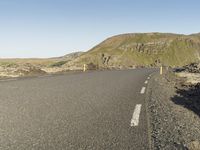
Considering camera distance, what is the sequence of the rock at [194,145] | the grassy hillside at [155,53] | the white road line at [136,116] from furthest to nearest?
the grassy hillside at [155,53], the white road line at [136,116], the rock at [194,145]

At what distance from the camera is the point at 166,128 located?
254 inches

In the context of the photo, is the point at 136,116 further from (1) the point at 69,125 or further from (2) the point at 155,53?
(2) the point at 155,53

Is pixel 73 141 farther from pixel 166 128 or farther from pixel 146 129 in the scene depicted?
pixel 166 128

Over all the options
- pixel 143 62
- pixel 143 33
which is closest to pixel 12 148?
pixel 143 62

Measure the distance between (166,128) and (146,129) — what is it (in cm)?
41

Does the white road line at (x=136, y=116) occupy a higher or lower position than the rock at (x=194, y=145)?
lower

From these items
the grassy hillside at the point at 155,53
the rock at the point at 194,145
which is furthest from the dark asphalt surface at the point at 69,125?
the grassy hillside at the point at 155,53

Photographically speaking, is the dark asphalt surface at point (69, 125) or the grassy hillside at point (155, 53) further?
the grassy hillside at point (155, 53)

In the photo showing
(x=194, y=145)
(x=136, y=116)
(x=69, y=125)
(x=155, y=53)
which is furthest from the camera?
(x=155, y=53)

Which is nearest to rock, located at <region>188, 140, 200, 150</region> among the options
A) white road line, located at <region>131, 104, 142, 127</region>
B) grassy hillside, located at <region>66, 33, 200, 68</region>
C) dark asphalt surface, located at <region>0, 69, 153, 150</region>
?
dark asphalt surface, located at <region>0, 69, 153, 150</region>

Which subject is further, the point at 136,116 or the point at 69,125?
the point at 136,116

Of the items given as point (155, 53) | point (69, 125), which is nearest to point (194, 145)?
point (69, 125)

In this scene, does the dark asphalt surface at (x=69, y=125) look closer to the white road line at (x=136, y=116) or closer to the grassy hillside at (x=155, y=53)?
the white road line at (x=136, y=116)

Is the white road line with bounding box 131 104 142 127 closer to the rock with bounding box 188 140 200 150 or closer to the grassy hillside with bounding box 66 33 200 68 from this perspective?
the rock with bounding box 188 140 200 150
